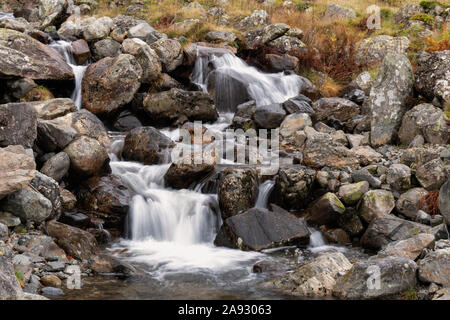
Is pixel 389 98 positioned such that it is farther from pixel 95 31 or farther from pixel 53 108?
pixel 95 31

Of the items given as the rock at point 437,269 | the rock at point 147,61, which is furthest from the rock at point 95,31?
the rock at point 437,269

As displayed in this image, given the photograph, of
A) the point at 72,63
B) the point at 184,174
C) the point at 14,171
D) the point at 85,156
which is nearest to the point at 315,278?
the point at 184,174

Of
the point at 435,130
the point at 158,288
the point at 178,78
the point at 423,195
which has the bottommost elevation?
the point at 158,288

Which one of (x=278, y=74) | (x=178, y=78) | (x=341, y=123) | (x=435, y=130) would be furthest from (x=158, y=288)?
(x=278, y=74)

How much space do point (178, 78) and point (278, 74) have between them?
399 centimetres

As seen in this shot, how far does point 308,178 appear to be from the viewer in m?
9.48

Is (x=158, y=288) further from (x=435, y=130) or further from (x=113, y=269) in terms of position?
(x=435, y=130)

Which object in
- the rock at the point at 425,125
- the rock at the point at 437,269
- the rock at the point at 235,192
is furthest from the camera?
the rock at the point at 425,125

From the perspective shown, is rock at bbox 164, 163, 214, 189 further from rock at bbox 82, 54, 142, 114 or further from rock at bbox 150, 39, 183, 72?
rock at bbox 150, 39, 183, 72

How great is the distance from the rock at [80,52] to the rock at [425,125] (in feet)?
33.6

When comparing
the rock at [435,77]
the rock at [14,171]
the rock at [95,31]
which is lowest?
the rock at [14,171]

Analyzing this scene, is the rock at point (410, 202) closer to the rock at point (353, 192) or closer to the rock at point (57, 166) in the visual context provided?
the rock at point (353, 192)

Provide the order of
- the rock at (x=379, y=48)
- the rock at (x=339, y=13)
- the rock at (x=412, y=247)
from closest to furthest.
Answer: the rock at (x=412, y=247), the rock at (x=379, y=48), the rock at (x=339, y=13)

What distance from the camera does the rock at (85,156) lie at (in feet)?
30.2
